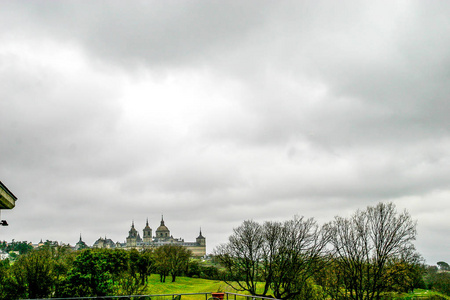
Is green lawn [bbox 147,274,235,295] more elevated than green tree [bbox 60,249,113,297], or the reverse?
green tree [bbox 60,249,113,297]

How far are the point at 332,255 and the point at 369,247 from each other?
13.8ft

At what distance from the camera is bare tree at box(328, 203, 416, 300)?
36969 mm

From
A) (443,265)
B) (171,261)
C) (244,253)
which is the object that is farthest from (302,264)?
(443,265)

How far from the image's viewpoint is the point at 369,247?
3959cm

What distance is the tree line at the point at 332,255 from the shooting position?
36.9m

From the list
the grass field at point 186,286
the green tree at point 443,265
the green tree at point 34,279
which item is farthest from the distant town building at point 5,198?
the green tree at point 443,265

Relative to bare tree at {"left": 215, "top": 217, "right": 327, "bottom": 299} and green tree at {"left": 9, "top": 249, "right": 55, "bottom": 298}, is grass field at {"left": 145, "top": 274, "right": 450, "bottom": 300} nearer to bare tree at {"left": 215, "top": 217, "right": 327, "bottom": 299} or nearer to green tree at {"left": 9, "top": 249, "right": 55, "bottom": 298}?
bare tree at {"left": 215, "top": 217, "right": 327, "bottom": 299}

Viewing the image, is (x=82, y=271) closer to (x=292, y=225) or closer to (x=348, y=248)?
(x=292, y=225)

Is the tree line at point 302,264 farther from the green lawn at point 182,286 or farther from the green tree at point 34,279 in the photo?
the green lawn at point 182,286

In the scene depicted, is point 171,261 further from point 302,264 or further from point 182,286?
point 302,264

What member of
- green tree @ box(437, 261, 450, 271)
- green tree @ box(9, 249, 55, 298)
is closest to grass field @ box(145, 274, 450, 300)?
green tree @ box(9, 249, 55, 298)

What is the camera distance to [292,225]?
1887 inches

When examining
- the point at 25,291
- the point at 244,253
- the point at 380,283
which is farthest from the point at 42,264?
the point at 380,283

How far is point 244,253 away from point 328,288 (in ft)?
37.2
